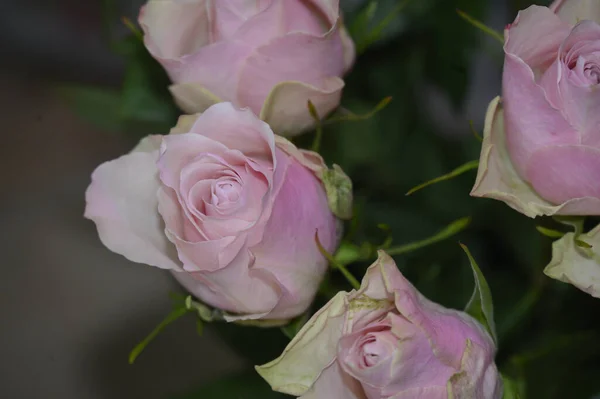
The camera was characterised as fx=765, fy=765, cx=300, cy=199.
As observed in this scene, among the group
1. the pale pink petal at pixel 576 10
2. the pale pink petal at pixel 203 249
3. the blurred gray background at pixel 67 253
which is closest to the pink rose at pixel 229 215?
the pale pink petal at pixel 203 249

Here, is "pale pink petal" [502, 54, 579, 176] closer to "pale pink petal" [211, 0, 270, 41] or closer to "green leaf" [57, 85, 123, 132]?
"pale pink petal" [211, 0, 270, 41]

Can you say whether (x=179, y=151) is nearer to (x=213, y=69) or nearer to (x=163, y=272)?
(x=213, y=69)

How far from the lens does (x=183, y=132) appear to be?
0.94ft

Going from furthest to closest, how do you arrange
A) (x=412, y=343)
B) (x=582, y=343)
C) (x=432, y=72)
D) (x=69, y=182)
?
(x=69, y=182) < (x=432, y=72) < (x=582, y=343) < (x=412, y=343)

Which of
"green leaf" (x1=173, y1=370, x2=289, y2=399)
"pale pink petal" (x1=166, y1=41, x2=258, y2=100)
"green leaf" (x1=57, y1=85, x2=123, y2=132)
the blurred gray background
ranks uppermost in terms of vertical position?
"pale pink petal" (x1=166, y1=41, x2=258, y2=100)

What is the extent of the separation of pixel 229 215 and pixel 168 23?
95 mm

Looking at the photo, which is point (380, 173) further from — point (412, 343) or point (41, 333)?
point (41, 333)

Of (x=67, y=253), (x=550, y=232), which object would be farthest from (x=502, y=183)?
(x=67, y=253)

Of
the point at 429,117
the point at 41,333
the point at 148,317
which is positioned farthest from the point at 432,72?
the point at 41,333

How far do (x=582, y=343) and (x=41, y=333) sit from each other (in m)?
0.49

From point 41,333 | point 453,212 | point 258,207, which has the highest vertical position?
point 258,207

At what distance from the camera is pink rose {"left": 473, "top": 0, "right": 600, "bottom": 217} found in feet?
0.83

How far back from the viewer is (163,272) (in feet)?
1.76

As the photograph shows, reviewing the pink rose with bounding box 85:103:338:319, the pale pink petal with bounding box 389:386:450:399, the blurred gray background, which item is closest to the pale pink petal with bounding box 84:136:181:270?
the pink rose with bounding box 85:103:338:319
